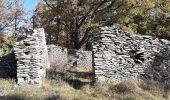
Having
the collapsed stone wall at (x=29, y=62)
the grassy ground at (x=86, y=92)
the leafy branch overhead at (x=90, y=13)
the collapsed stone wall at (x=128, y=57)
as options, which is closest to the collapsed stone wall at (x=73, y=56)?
the leafy branch overhead at (x=90, y=13)

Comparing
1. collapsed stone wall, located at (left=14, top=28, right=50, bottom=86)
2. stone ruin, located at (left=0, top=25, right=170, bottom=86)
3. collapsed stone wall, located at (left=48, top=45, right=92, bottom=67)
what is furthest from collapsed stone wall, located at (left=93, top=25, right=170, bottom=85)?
collapsed stone wall, located at (left=48, top=45, right=92, bottom=67)

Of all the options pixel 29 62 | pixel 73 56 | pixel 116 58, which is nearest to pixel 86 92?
pixel 116 58

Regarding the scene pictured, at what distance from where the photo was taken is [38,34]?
17359 mm

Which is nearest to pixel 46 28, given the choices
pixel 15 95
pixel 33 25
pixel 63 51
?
pixel 33 25

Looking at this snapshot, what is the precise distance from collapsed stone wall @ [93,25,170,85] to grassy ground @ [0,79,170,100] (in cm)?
62

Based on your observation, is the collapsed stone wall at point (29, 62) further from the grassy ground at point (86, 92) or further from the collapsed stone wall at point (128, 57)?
the collapsed stone wall at point (128, 57)

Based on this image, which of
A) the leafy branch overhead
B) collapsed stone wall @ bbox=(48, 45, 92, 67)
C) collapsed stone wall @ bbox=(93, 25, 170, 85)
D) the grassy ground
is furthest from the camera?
the leafy branch overhead

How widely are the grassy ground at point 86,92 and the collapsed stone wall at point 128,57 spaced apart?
0.62m

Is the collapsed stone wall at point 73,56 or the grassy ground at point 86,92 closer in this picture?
the grassy ground at point 86,92

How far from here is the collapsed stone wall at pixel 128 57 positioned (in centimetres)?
1652

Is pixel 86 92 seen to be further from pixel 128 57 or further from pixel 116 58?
pixel 128 57

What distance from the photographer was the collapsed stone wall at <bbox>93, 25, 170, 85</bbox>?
1652cm

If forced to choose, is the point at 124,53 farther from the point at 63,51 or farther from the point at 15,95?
the point at 63,51

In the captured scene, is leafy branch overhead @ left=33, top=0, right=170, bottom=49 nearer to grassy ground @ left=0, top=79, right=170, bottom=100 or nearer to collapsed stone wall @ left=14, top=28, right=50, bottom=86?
collapsed stone wall @ left=14, top=28, right=50, bottom=86
